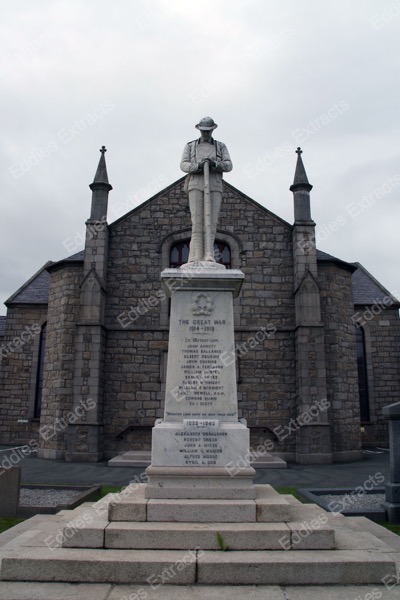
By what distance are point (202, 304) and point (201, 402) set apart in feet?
4.52

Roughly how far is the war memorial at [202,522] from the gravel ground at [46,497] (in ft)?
5.09

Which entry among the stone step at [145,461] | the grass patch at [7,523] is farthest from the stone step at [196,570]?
the stone step at [145,461]

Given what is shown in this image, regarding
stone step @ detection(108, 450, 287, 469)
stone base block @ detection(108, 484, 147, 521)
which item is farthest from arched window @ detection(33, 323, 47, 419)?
stone base block @ detection(108, 484, 147, 521)

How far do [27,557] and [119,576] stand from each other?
939mm

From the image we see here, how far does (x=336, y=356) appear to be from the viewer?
1775 centimetres

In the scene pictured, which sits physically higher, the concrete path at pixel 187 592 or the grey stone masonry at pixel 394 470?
the grey stone masonry at pixel 394 470

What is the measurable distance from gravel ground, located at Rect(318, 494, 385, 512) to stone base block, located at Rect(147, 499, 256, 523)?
355 centimetres

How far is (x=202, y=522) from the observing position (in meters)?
5.60

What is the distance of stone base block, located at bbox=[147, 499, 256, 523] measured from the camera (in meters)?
5.61

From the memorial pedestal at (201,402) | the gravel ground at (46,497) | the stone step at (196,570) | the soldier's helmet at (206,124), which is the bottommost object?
the gravel ground at (46,497)

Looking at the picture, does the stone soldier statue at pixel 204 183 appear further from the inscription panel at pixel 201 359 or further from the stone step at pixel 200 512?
the stone step at pixel 200 512

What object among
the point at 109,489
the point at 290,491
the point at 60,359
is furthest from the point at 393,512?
the point at 60,359

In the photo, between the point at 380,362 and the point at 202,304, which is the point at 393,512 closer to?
the point at 202,304

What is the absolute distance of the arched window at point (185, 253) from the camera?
18.8m
